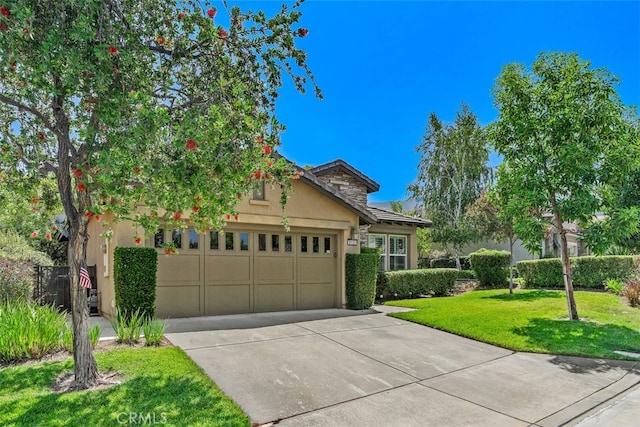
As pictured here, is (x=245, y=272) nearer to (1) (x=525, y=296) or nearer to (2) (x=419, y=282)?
(2) (x=419, y=282)

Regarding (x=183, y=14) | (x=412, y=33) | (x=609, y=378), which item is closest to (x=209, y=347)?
(x=183, y=14)

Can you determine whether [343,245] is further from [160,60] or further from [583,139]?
[160,60]

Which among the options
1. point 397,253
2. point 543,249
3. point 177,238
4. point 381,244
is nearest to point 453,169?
point 543,249

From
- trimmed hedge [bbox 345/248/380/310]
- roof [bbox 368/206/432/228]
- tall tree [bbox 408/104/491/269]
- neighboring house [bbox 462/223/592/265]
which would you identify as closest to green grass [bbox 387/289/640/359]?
trimmed hedge [bbox 345/248/380/310]

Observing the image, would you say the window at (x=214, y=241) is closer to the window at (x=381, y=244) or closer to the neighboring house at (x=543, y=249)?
the window at (x=381, y=244)

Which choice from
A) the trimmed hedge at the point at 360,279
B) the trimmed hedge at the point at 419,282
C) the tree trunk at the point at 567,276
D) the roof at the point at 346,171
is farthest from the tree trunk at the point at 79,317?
the roof at the point at 346,171

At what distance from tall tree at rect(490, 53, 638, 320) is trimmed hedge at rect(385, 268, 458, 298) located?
19.6 feet

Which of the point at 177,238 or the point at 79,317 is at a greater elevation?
the point at 177,238

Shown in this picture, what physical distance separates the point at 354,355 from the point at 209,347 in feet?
A: 8.41

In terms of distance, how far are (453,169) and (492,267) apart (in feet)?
41.7

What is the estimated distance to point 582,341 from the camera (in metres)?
8.37

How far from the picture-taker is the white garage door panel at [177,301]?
31.7ft

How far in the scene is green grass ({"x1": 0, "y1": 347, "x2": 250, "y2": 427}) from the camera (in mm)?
4309

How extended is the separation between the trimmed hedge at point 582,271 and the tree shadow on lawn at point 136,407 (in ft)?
54.0
